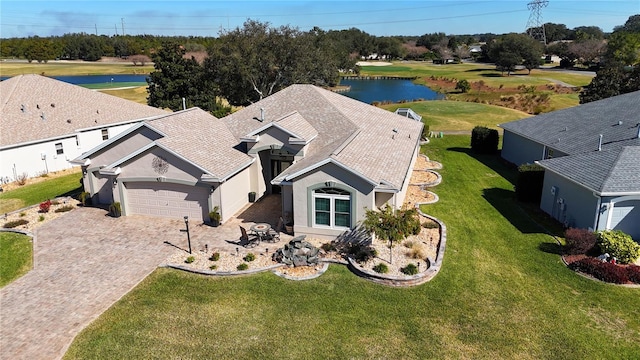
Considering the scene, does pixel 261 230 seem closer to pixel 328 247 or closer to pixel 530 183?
pixel 328 247

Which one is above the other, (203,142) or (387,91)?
(203,142)

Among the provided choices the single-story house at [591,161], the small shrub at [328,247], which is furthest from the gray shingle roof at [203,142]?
the single-story house at [591,161]

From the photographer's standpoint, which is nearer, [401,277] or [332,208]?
[401,277]

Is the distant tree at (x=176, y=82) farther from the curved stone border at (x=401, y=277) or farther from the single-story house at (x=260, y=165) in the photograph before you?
the curved stone border at (x=401, y=277)

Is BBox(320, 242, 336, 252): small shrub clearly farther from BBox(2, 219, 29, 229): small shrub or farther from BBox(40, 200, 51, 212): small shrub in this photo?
BBox(40, 200, 51, 212): small shrub

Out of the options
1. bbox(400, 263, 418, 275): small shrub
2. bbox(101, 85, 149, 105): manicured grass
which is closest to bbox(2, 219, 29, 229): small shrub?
bbox(400, 263, 418, 275): small shrub

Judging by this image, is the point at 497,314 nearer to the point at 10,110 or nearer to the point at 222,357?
the point at 222,357

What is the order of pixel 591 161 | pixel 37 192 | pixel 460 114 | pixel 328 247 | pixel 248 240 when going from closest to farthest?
pixel 328 247 < pixel 248 240 < pixel 591 161 < pixel 37 192 < pixel 460 114

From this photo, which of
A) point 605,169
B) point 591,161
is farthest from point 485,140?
point 605,169
